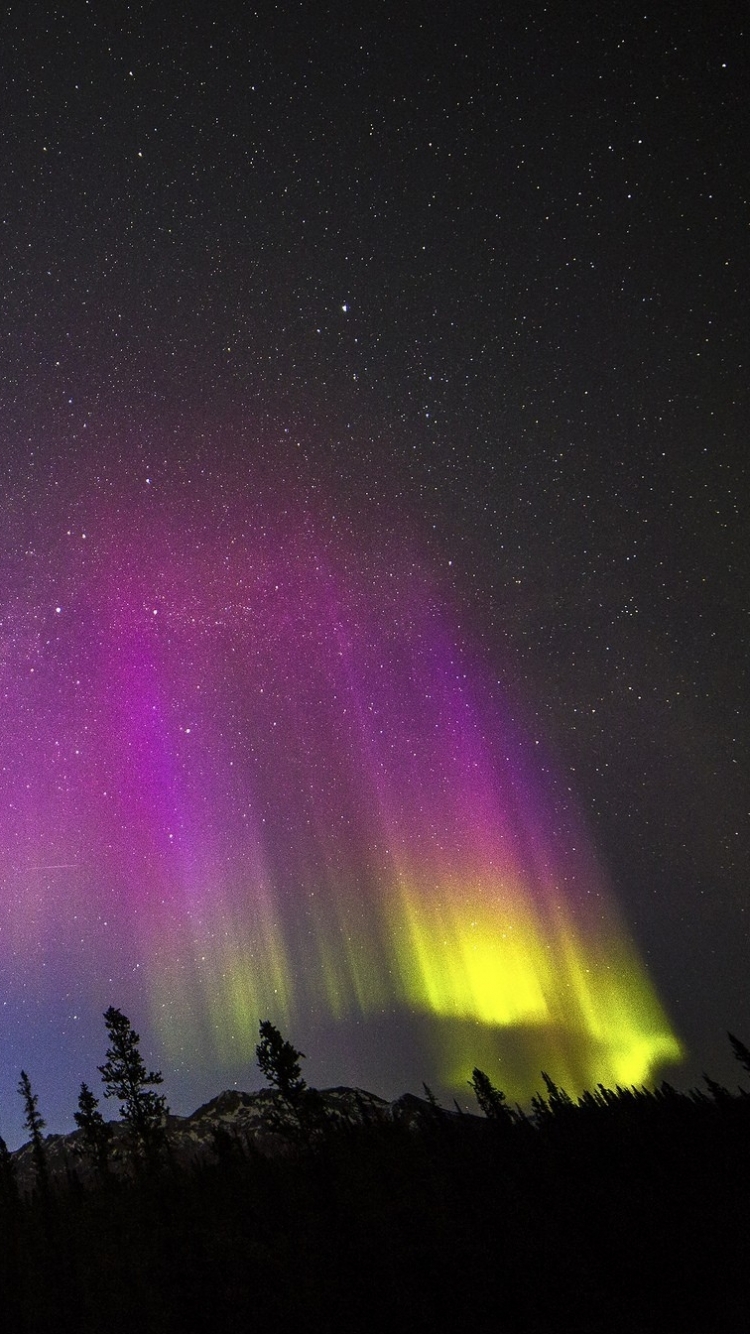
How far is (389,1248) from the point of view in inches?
1164

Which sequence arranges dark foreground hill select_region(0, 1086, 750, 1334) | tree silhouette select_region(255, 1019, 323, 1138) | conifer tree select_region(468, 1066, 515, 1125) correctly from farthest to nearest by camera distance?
conifer tree select_region(468, 1066, 515, 1125), tree silhouette select_region(255, 1019, 323, 1138), dark foreground hill select_region(0, 1086, 750, 1334)

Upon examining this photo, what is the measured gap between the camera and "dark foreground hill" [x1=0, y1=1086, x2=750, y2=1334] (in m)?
23.8

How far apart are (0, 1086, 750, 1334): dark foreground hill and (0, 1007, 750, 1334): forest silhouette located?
128 millimetres

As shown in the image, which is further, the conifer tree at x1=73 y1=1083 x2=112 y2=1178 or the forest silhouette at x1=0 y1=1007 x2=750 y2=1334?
the conifer tree at x1=73 y1=1083 x2=112 y2=1178

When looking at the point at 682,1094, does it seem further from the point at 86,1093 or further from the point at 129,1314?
the point at 129,1314

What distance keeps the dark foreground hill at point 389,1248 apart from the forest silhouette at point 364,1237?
128mm

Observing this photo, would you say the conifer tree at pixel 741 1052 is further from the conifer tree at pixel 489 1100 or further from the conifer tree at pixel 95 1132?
the conifer tree at pixel 95 1132

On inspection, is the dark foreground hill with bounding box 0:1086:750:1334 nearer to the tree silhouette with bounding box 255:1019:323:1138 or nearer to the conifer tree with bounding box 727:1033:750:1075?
the tree silhouette with bounding box 255:1019:323:1138

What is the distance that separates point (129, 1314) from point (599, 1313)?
19.9 m

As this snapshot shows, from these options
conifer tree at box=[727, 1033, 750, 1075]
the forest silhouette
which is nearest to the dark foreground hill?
the forest silhouette

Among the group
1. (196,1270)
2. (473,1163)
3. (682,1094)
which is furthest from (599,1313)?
(682,1094)

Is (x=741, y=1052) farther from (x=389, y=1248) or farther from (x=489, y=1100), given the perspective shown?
(x=389, y=1248)

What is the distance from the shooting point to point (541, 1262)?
90.1ft

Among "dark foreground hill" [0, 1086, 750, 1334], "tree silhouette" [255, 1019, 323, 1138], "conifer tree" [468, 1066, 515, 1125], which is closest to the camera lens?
"dark foreground hill" [0, 1086, 750, 1334]
